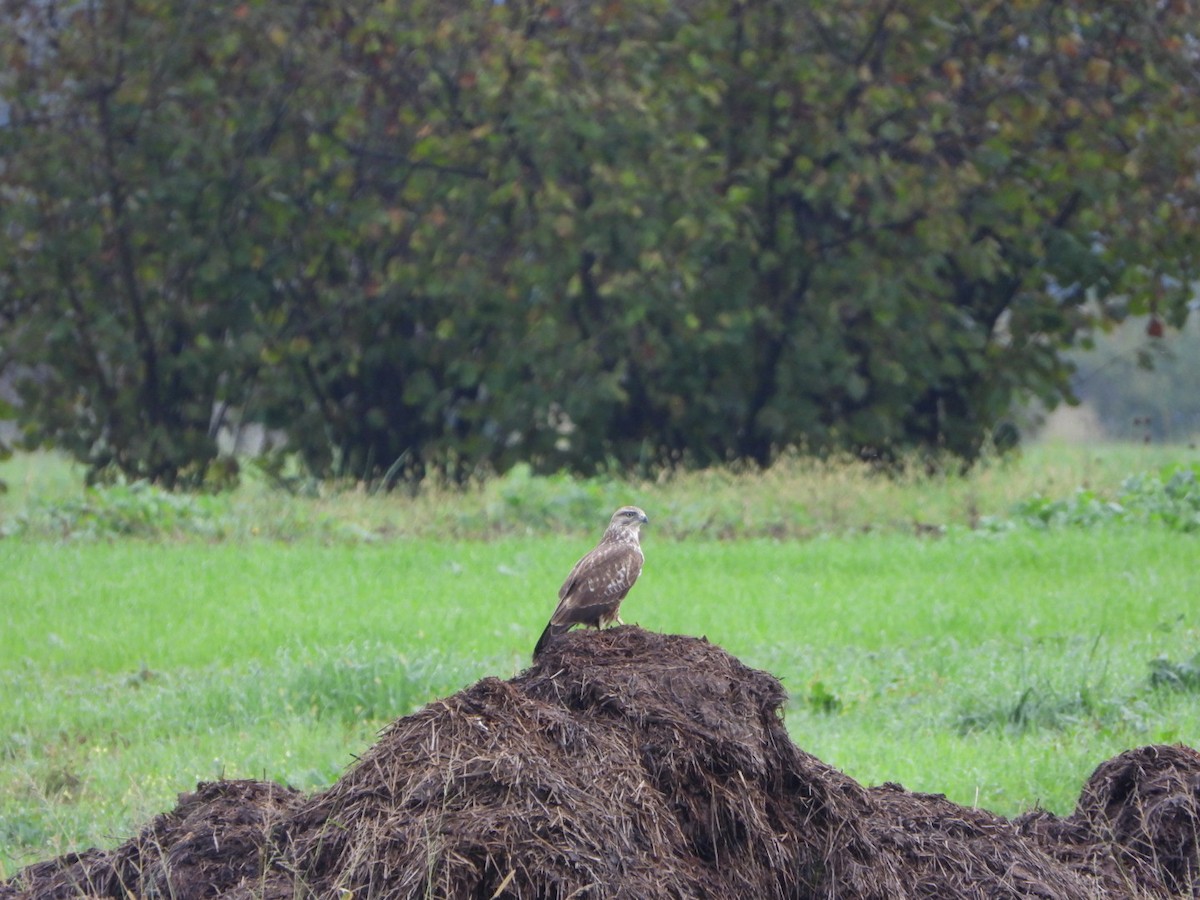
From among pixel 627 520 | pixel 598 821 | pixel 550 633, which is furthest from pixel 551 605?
pixel 598 821

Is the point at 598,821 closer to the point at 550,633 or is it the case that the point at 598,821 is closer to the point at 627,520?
the point at 550,633

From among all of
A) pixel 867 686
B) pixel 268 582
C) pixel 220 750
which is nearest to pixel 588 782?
pixel 220 750

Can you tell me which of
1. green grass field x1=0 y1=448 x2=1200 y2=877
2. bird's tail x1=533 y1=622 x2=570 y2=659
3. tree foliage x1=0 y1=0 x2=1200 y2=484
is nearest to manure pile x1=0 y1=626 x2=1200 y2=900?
bird's tail x1=533 y1=622 x2=570 y2=659

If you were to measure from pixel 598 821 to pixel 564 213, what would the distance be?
12.8 metres

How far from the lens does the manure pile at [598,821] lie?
13.7 ft

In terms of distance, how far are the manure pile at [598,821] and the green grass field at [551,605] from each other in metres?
1.09

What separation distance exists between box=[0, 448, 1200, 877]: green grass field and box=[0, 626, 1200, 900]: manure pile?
1091mm

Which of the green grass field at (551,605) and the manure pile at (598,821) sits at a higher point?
the manure pile at (598,821)

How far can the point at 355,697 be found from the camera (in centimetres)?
796

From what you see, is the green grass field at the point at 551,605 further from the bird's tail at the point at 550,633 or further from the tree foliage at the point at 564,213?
the tree foliage at the point at 564,213

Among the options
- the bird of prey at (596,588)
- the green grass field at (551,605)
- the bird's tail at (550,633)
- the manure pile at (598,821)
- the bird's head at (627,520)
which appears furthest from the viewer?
the green grass field at (551,605)

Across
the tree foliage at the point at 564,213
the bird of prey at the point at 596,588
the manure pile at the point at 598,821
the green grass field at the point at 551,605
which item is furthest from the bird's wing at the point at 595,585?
the tree foliage at the point at 564,213

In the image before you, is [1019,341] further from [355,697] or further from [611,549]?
[611,549]

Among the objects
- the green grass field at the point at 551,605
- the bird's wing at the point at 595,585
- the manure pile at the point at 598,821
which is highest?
the bird's wing at the point at 595,585
